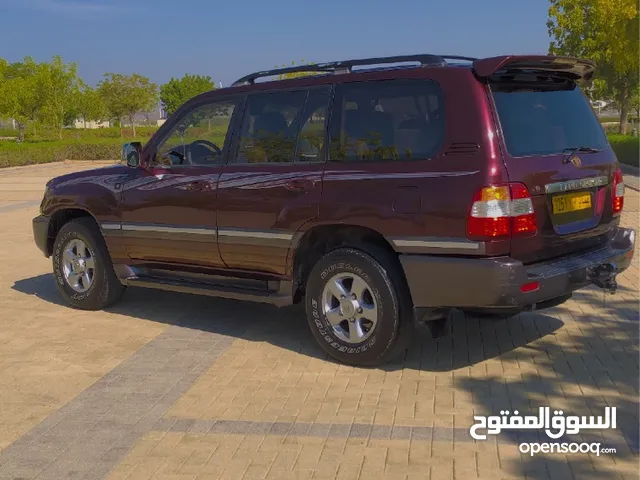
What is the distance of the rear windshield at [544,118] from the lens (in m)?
4.95

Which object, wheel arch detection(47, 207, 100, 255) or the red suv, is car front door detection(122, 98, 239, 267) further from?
wheel arch detection(47, 207, 100, 255)

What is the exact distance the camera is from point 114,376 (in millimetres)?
5469

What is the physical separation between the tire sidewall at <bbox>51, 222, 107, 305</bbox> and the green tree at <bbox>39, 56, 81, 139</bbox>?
39.8 meters

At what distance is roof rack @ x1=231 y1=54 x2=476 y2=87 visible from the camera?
5.21m

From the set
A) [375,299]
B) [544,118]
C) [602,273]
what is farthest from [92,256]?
[602,273]

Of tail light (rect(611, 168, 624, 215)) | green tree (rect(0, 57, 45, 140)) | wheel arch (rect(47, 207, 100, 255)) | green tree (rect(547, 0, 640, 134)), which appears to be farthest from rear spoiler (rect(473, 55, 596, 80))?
green tree (rect(0, 57, 45, 140))

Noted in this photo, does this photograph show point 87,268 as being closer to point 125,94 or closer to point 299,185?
point 299,185

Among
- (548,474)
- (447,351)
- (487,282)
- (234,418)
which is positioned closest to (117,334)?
(234,418)

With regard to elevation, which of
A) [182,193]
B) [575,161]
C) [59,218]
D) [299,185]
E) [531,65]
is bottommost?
[59,218]

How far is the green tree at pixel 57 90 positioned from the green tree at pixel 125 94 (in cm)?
1847

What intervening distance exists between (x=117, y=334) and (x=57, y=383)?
4.01 feet

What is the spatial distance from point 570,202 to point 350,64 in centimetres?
182

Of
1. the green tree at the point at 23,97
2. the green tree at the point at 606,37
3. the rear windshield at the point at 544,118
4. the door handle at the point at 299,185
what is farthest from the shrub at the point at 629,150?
the green tree at the point at 23,97

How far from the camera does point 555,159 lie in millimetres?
5051
